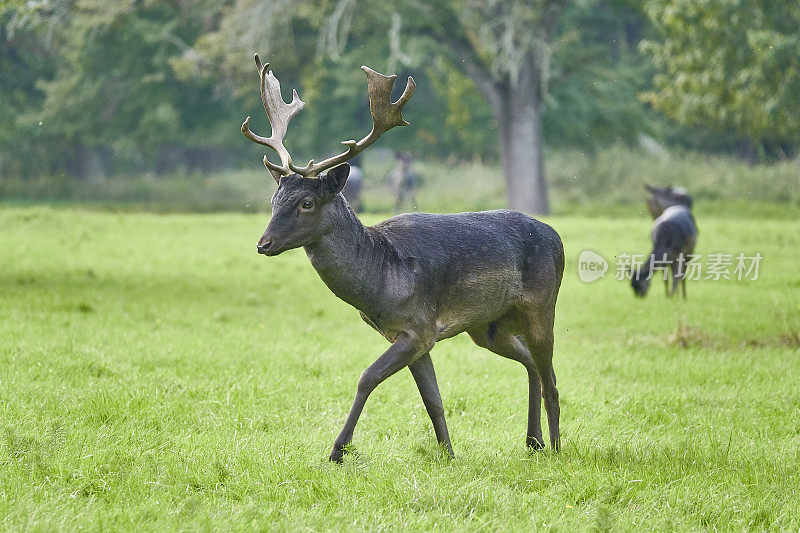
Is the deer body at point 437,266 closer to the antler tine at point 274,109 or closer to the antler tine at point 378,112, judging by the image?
the antler tine at point 378,112

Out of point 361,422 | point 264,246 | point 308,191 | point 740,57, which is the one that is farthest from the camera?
point 740,57

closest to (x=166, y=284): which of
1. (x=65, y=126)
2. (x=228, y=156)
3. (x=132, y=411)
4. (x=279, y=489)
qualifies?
(x=132, y=411)

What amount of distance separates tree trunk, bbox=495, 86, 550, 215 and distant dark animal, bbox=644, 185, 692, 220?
482 inches

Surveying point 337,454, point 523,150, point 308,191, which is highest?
point 308,191

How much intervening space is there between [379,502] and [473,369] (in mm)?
3817

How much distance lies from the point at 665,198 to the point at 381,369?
36.5ft

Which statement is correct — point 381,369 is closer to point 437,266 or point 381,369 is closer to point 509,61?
point 437,266

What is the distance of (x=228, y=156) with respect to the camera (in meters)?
47.7

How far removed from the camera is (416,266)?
5.08m

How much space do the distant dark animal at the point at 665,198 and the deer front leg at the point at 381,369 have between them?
34.4 feet

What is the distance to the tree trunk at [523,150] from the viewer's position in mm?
27719

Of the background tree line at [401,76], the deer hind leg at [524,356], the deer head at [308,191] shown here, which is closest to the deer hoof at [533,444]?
the deer hind leg at [524,356]

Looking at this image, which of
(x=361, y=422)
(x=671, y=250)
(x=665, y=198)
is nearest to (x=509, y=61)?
(x=665, y=198)

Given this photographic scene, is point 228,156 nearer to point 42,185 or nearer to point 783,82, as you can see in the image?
point 42,185
